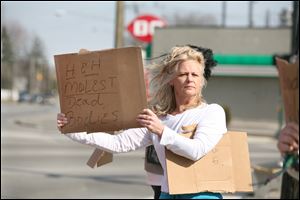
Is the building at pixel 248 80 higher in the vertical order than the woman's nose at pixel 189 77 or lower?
lower

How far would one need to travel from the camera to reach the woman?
111 inches

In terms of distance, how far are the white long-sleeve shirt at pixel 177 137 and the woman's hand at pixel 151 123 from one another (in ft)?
0.09

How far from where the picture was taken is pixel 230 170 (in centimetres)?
302

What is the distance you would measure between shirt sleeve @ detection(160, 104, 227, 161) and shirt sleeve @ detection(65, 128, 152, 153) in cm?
40

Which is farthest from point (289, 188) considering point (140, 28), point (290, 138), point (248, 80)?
point (248, 80)

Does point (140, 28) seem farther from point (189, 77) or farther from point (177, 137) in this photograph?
point (177, 137)

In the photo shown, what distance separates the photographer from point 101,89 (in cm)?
299

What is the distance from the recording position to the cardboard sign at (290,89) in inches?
97.7

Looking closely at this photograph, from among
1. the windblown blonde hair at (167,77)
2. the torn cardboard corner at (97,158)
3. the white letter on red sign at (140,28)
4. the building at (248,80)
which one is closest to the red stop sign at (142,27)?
the white letter on red sign at (140,28)

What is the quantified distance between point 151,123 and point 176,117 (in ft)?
1.00

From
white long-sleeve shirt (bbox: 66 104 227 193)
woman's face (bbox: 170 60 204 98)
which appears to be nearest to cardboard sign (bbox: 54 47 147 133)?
white long-sleeve shirt (bbox: 66 104 227 193)

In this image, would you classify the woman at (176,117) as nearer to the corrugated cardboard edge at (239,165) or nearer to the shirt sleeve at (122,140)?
the shirt sleeve at (122,140)

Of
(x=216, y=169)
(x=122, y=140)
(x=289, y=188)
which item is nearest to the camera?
(x=216, y=169)

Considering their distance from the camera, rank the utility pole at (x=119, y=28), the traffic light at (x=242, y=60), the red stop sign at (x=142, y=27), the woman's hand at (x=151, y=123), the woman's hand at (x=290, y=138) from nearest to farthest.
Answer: the woman's hand at (x=290, y=138), the woman's hand at (x=151, y=123), the utility pole at (x=119, y=28), the red stop sign at (x=142, y=27), the traffic light at (x=242, y=60)
